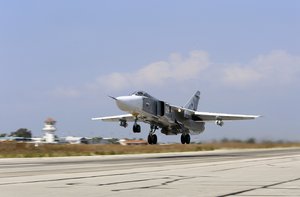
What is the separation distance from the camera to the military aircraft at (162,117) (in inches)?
1544

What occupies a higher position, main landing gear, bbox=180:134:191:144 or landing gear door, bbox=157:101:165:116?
landing gear door, bbox=157:101:165:116

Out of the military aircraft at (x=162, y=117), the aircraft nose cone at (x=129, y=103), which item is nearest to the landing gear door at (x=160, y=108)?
the military aircraft at (x=162, y=117)

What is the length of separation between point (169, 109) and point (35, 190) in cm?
3123

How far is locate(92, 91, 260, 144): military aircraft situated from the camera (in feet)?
129

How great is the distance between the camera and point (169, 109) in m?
44.0

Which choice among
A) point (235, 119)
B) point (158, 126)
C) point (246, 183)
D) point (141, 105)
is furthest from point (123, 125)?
point (246, 183)

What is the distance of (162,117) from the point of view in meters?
42.8

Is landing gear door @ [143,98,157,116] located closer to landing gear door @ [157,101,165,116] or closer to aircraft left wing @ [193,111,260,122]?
landing gear door @ [157,101,165,116]

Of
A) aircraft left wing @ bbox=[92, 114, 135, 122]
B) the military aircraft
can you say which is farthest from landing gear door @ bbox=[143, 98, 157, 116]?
aircraft left wing @ bbox=[92, 114, 135, 122]

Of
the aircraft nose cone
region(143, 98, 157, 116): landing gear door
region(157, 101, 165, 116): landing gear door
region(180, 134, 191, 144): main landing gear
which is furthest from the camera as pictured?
region(180, 134, 191, 144): main landing gear

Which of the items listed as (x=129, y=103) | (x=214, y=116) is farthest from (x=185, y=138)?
(x=129, y=103)

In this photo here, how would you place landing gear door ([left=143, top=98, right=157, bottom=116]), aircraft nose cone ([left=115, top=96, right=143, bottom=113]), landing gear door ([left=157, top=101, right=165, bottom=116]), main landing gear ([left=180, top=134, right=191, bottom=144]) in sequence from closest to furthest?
aircraft nose cone ([left=115, top=96, right=143, bottom=113]) → landing gear door ([left=143, top=98, right=157, bottom=116]) → landing gear door ([left=157, top=101, right=165, bottom=116]) → main landing gear ([left=180, top=134, right=191, bottom=144])

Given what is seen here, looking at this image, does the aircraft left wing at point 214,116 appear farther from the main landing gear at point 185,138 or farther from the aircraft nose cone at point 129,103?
the aircraft nose cone at point 129,103

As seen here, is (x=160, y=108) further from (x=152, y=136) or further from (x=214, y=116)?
(x=214, y=116)
